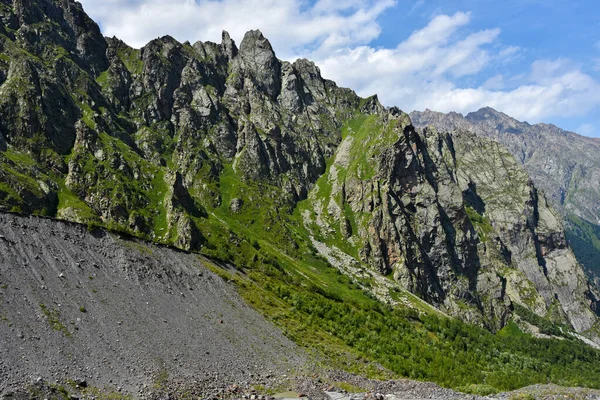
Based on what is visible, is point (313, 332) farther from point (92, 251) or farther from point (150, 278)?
point (92, 251)

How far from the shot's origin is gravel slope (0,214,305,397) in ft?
154

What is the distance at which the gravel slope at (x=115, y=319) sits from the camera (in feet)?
154

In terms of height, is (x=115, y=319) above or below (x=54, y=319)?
below

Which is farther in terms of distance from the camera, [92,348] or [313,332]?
[313,332]

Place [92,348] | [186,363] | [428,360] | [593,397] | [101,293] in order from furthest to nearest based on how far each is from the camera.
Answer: [428,360] < [101,293] < [186,363] < [593,397] < [92,348]

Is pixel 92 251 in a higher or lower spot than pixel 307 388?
higher

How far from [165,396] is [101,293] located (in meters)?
23.5

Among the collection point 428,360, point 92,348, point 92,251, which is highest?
point 92,251

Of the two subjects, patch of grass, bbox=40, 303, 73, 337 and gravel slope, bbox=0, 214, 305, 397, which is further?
patch of grass, bbox=40, 303, 73, 337

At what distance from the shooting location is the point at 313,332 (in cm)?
9506

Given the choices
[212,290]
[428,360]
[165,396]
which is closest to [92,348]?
[165,396]

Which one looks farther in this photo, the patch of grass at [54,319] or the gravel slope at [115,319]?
the patch of grass at [54,319]

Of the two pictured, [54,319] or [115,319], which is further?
[115,319]

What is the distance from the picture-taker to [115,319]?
195ft
